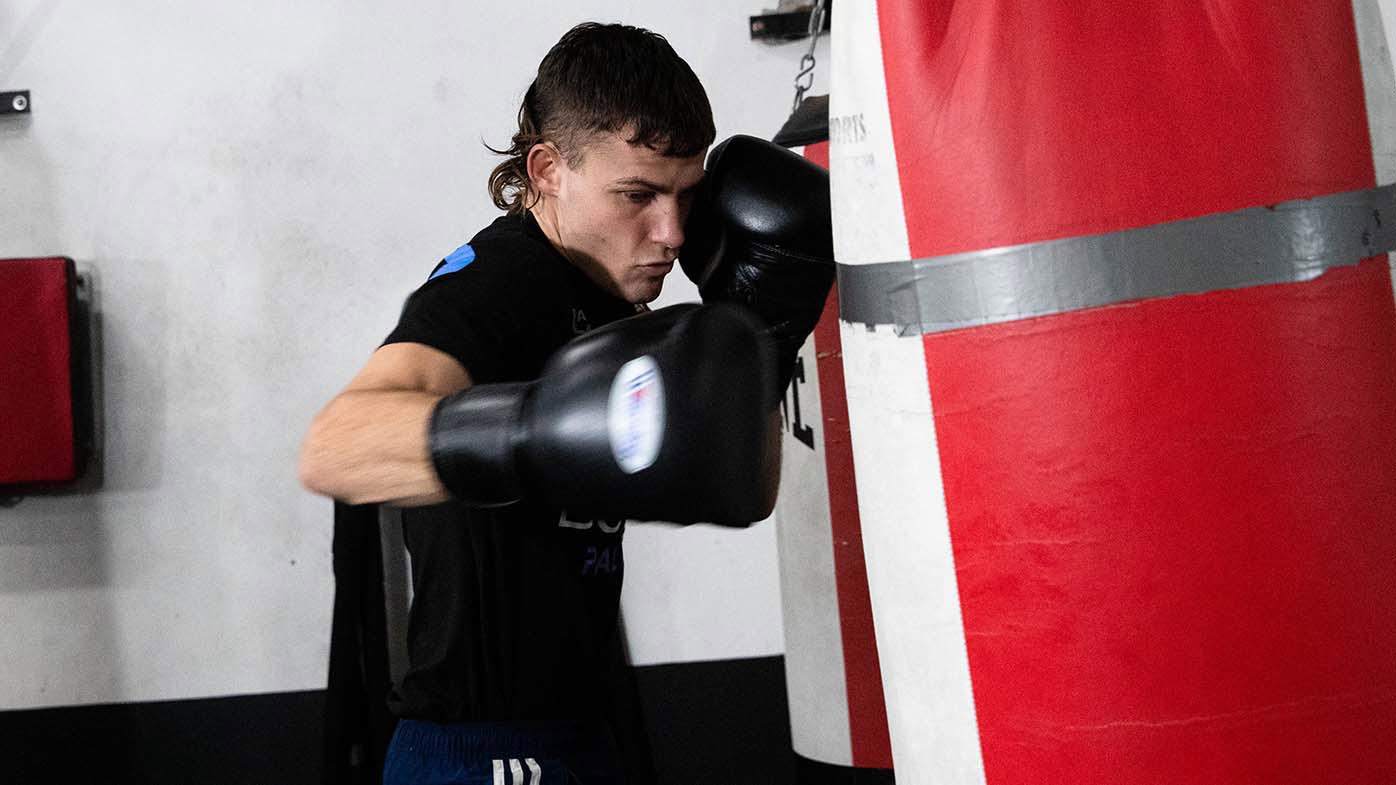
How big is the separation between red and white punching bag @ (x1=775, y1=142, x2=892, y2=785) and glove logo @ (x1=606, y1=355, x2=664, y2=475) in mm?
918

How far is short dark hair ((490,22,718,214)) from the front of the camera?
45.0 inches

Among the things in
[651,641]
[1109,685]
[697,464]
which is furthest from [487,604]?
[651,641]

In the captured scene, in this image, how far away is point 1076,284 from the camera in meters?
0.84

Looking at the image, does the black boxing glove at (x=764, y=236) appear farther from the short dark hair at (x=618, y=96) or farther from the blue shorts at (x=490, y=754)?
the blue shorts at (x=490, y=754)

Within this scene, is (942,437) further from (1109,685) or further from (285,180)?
(285,180)

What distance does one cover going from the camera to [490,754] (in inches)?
45.0

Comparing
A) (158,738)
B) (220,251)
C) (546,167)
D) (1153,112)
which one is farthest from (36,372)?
(1153,112)

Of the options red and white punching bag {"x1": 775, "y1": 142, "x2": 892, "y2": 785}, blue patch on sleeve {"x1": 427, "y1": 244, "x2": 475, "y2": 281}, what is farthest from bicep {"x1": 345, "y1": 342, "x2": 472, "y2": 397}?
red and white punching bag {"x1": 775, "y1": 142, "x2": 892, "y2": 785}

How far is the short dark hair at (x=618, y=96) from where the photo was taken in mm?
1144

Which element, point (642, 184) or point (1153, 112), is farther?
point (642, 184)

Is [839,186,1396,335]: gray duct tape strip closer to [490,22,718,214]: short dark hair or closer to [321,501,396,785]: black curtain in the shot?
[490,22,718,214]: short dark hair

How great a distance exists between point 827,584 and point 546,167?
79cm

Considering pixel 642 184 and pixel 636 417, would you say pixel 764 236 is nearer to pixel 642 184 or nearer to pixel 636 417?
pixel 642 184

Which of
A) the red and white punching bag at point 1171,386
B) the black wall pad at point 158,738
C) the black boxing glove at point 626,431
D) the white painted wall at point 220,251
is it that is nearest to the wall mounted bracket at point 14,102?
the white painted wall at point 220,251
